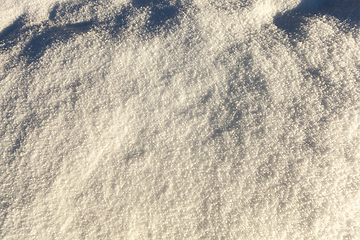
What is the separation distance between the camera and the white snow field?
644 millimetres

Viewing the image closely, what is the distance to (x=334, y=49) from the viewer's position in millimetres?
753

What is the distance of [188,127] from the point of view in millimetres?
713

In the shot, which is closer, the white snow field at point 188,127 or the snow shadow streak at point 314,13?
the white snow field at point 188,127

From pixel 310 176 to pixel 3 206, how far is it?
855mm

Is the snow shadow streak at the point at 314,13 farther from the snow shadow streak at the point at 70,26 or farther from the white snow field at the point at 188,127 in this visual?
the snow shadow streak at the point at 70,26

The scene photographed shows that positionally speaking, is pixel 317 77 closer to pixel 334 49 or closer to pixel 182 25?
pixel 334 49

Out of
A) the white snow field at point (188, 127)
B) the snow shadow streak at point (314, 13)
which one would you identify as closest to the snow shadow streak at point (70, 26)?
the white snow field at point (188, 127)

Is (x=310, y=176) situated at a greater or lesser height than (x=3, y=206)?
lesser

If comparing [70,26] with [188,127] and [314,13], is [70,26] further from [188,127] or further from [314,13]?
[314,13]

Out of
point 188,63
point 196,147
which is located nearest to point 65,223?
point 196,147

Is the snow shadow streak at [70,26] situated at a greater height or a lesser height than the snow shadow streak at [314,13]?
greater

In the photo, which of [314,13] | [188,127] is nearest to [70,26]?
[188,127]

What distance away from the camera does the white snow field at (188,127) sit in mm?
644

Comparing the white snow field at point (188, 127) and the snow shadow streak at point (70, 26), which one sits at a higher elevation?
the snow shadow streak at point (70, 26)
